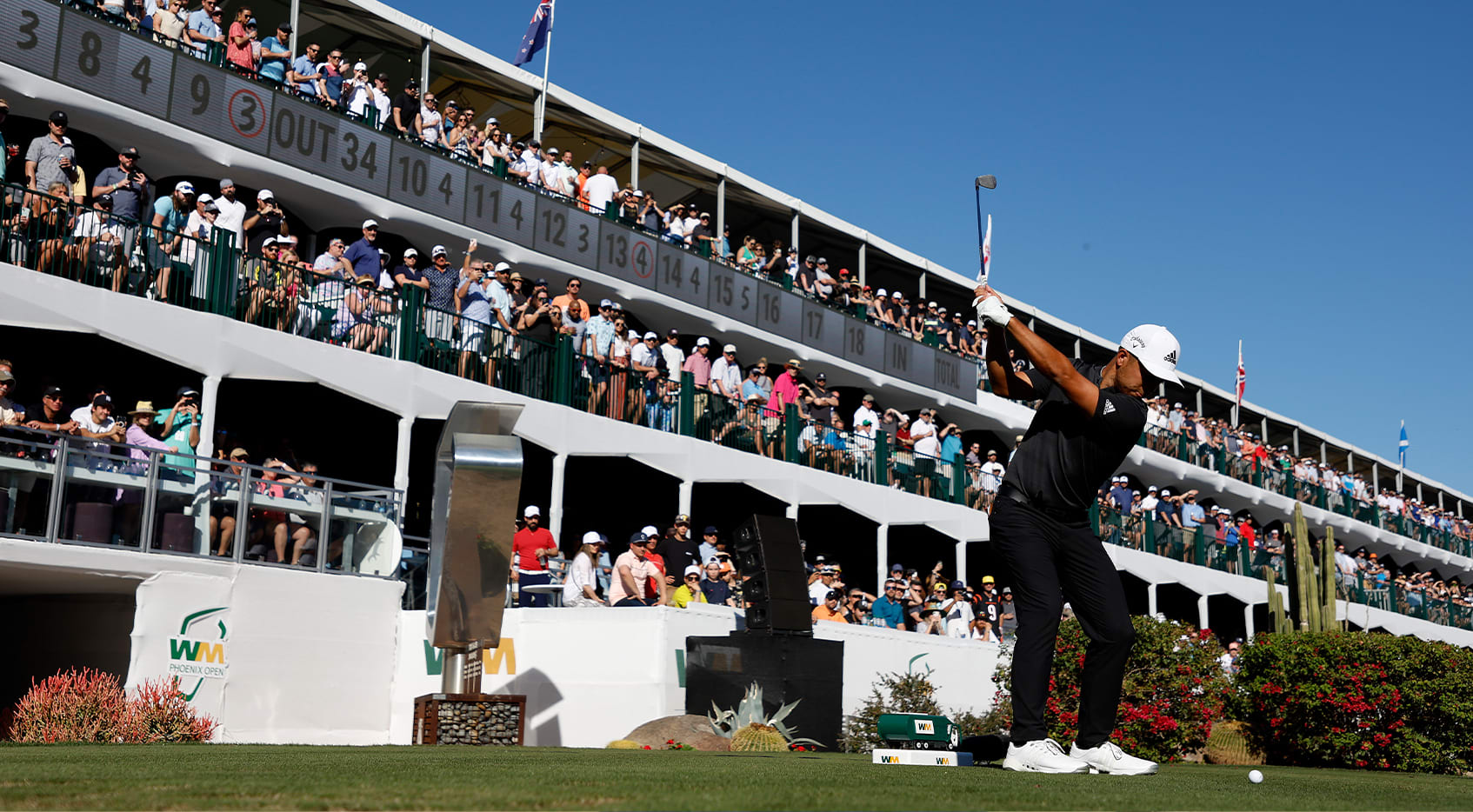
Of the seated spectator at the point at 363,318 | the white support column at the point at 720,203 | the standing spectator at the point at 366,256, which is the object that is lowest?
the seated spectator at the point at 363,318

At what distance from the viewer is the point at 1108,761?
19.8ft

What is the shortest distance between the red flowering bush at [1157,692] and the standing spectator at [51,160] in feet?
36.1

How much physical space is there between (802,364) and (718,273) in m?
3.01

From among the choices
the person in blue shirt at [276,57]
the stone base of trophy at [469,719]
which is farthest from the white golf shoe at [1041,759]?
the person in blue shirt at [276,57]

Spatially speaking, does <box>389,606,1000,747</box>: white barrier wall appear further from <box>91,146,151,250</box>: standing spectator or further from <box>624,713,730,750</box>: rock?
<box>91,146,151,250</box>: standing spectator

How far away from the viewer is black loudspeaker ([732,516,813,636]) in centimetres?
1334

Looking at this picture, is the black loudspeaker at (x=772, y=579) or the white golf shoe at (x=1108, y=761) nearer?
the white golf shoe at (x=1108, y=761)

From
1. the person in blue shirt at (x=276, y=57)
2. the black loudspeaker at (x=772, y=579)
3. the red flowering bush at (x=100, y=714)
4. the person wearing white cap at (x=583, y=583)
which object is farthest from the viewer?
the person in blue shirt at (x=276, y=57)

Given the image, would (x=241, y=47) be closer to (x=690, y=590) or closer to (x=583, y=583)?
(x=583, y=583)

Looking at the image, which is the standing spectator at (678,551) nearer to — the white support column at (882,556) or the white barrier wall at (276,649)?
the white barrier wall at (276,649)

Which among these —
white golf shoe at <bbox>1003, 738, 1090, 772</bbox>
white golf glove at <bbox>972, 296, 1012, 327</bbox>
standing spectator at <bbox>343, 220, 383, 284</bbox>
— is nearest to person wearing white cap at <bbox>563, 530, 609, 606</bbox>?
standing spectator at <bbox>343, 220, 383, 284</bbox>

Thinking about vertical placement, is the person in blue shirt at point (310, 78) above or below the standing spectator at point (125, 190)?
above

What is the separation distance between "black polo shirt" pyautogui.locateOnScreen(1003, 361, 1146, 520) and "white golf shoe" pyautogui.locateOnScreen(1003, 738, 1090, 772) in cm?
96

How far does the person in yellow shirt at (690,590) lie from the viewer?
16.2m
